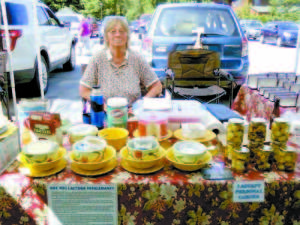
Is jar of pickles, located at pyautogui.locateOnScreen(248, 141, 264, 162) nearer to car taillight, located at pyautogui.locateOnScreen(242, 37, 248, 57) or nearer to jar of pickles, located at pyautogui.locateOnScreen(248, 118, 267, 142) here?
jar of pickles, located at pyautogui.locateOnScreen(248, 118, 267, 142)

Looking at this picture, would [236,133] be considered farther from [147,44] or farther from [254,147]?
[147,44]

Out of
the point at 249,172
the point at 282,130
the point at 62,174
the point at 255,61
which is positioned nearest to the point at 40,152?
the point at 62,174

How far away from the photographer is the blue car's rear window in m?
4.36

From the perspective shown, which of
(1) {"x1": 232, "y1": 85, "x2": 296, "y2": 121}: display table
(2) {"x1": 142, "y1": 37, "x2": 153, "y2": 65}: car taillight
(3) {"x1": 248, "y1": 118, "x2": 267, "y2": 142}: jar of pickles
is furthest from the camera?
(2) {"x1": 142, "y1": 37, "x2": 153, "y2": 65}: car taillight

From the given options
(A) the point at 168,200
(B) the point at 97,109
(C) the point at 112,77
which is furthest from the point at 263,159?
(C) the point at 112,77

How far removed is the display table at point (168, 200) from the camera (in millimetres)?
1162

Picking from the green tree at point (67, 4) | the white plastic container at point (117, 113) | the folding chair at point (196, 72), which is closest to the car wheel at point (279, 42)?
the folding chair at point (196, 72)

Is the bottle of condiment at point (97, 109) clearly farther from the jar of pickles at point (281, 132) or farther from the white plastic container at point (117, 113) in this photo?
the jar of pickles at point (281, 132)

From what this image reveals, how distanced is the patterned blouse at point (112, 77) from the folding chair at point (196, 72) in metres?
1.43

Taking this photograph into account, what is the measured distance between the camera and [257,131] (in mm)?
1259

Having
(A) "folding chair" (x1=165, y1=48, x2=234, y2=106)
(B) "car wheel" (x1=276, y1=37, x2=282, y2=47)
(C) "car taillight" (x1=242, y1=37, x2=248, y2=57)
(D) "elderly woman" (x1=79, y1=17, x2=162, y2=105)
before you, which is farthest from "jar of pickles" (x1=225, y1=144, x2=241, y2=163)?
(B) "car wheel" (x1=276, y1=37, x2=282, y2=47)

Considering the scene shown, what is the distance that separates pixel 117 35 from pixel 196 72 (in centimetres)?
189

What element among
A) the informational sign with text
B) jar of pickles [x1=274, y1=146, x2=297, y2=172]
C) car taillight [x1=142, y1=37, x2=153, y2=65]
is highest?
car taillight [x1=142, y1=37, x2=153, y2=65]

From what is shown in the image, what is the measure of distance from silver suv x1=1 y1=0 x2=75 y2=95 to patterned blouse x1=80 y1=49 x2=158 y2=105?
95 centimetres
